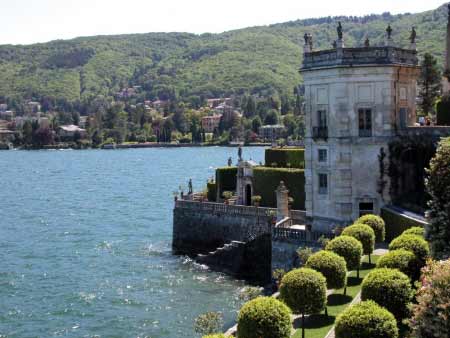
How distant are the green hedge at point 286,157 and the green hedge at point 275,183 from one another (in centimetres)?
165

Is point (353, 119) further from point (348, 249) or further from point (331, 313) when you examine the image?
point (331, 313)

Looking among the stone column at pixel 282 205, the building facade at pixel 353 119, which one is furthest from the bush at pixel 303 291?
the stone column at pixel 282 205

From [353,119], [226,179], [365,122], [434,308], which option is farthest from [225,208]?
[434,308]

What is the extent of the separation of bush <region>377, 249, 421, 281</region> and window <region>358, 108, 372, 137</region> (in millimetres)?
16127

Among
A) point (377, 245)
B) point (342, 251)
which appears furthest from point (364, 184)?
point (342, 251)

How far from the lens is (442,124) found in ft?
139

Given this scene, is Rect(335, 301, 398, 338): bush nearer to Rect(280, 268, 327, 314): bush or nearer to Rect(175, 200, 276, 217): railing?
Rect(280, 268, 327, 314): bush

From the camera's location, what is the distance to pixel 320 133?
41.0 m

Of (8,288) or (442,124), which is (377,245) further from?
(8,288)

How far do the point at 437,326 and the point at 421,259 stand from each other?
9.03 m

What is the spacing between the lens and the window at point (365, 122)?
131ft

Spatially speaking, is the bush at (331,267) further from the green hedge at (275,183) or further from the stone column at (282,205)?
the green hedge at (275,183)

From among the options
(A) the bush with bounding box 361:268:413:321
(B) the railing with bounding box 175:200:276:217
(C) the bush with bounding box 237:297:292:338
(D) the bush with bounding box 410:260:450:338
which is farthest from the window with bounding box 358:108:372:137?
(D) the bush with bounding box 410:260:450:338

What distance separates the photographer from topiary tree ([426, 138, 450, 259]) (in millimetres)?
22859
